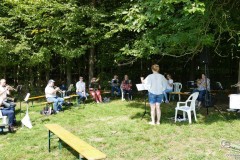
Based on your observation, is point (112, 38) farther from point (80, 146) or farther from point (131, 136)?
point (80, 146)

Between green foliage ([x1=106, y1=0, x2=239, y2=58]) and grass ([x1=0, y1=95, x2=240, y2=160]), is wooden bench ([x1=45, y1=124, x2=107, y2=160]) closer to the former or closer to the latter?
grass ([x1=0, y1=95, x2=240, y2=160])

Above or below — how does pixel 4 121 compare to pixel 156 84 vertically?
below

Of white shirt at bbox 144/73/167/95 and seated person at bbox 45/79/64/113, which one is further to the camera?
seated person at bbox 45/79/64/113

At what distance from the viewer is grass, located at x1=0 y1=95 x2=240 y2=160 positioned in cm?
632

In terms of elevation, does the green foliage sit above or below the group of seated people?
above

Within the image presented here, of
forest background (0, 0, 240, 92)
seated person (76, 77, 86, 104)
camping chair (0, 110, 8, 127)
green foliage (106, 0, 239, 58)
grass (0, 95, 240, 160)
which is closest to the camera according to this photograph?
grass (0, 95, 240, 160)

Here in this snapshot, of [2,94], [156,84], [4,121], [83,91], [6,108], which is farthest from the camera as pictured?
[83,91]

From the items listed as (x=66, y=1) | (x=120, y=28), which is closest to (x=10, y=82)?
(x=66, y=1)

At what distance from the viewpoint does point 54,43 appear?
49.7 feet

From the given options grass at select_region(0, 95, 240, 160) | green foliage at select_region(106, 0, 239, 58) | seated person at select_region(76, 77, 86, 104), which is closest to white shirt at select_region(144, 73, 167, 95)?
grass at select_region(0, 95, 240, 160)

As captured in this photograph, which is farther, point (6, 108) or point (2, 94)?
point (2, 94)

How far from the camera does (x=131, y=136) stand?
25.1ft

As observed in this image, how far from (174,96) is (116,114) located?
15.7 feet

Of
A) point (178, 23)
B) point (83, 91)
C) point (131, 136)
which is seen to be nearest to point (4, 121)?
point (131, 136)
